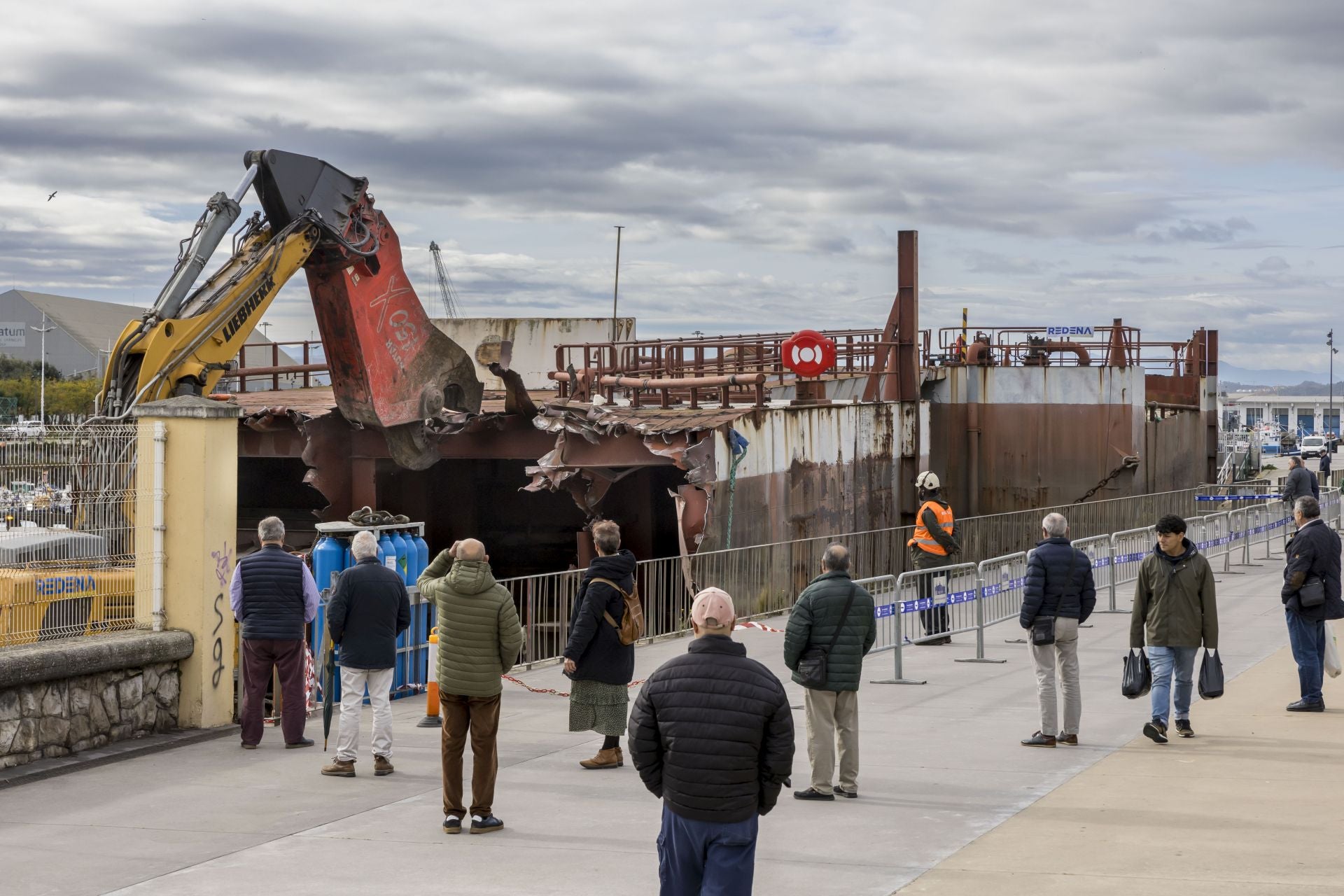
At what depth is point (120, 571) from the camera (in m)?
10.6

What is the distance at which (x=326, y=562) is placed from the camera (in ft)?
39.9

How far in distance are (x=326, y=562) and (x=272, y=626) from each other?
2.19 meters

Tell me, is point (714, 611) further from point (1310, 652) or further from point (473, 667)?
point (1310, 652)

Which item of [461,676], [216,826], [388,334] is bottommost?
[216,826]

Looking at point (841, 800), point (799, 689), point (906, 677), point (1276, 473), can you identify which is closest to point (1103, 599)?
point (906, 677)

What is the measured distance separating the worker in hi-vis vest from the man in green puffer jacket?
7.35 metres

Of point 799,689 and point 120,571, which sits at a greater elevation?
point 120,571

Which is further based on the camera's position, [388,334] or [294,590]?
[388,334]

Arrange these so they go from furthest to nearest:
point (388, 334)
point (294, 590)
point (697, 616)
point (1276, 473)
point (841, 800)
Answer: point (1276, 473) < point (388, 334) < point (294, 590) < point (841, 800) < point (697, 616)


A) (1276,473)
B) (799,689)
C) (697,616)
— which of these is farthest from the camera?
(1276,473)

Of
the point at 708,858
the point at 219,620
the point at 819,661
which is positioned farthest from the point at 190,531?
the point at 708,858

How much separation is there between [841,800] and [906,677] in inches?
190

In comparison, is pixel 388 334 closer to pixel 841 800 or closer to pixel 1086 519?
pixel 841 800

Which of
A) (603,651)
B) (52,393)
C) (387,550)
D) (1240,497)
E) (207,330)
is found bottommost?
(603,651)
